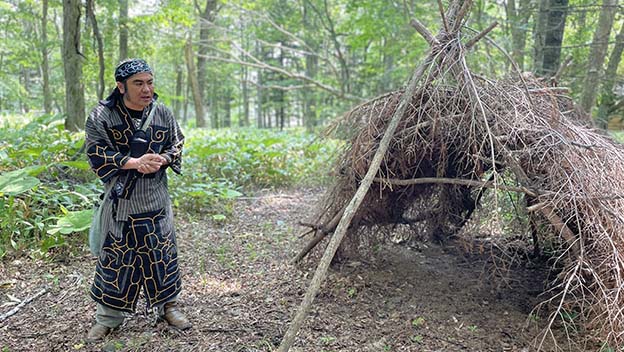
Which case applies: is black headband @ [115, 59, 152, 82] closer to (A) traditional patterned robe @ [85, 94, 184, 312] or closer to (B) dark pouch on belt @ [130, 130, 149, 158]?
(A) traditional patterned robe @ [85, 94, 184, 312]

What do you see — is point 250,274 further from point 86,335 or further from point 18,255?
point 18,255

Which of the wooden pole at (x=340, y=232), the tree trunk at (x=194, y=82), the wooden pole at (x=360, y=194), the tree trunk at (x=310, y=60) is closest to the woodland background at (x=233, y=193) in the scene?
the wooden pole at (x=360, y=194)

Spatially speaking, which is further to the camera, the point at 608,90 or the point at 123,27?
the point at 123,27

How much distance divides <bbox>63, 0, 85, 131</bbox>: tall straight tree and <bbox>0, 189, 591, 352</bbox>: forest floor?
12.0 ft

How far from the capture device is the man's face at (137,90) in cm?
262

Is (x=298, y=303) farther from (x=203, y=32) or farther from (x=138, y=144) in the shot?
(x=203, y=32)

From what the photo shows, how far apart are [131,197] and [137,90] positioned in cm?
69

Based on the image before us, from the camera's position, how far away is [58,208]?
14.4ft

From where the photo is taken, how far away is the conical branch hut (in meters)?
2.52

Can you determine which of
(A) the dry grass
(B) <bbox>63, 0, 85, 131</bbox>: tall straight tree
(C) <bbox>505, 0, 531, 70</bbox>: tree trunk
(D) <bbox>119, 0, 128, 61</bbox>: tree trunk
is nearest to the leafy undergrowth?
(B) <bbox>63, 0, 85, 131</bbox>: tall straight tree

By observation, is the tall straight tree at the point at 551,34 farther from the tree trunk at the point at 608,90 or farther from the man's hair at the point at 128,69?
the man's hair at the point at 128,69

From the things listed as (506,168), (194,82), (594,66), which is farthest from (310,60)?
(506,168)

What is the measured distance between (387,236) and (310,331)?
58.3 inches

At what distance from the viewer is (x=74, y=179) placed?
207 inches
